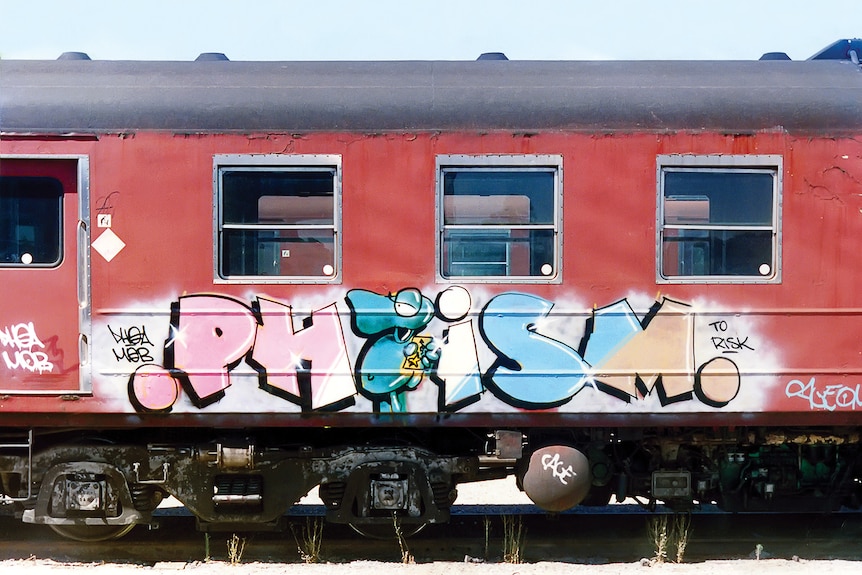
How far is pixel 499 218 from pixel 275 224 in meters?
1.75

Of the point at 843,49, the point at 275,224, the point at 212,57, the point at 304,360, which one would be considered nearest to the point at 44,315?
the point at 275,224

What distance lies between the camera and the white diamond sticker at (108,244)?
23.2ft

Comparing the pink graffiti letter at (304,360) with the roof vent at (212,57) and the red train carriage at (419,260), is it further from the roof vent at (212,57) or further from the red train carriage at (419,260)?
the roof vent at (212,57)

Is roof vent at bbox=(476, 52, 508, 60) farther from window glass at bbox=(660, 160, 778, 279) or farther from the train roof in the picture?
window glass at bbox=(660, 160, 778, 279)

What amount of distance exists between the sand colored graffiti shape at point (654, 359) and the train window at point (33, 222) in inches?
167

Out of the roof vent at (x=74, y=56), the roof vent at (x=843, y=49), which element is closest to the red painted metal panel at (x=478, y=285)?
the roof vent at (x=74, y=56)

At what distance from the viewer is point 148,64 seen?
7.55m

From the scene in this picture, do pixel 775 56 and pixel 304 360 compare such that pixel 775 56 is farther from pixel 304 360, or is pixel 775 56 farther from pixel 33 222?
pixel 33 222

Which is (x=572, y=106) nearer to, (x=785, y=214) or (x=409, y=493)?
(x=785, y=214)

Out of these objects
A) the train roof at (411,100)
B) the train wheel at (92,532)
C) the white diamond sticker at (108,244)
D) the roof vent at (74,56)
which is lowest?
the train wheel at (92,532)

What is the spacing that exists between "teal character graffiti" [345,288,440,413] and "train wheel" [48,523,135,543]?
2.57 m

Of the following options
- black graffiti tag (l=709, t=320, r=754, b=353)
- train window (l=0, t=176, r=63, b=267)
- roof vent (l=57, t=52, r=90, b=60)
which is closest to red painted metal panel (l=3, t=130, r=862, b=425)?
black graffiti tag (l=709, t=320, r=754, b=353)

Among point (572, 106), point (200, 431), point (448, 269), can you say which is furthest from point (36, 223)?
point (572, 106)

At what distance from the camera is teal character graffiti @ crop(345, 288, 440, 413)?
7.02 meters
